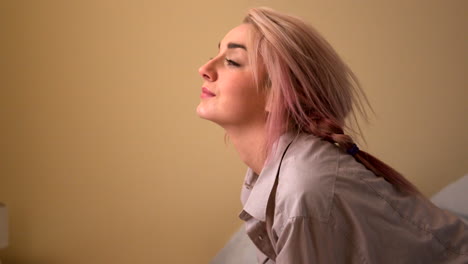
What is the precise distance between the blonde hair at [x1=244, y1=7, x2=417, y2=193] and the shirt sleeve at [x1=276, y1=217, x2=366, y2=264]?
0.78 feet

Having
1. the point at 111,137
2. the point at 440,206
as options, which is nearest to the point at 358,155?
the point at 440,206

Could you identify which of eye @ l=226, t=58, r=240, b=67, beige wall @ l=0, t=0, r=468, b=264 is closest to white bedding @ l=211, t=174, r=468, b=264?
beige wall @ l=0, t=0, r=468, b=264

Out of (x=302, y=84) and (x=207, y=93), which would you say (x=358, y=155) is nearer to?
(x=302, y=84)

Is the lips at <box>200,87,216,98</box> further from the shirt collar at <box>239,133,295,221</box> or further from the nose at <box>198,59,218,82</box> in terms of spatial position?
the shirt collar at <box>239,133,295,221</box>

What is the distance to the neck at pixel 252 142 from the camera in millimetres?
1201

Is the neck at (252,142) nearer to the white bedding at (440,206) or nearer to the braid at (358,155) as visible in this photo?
the braid at (358,155)

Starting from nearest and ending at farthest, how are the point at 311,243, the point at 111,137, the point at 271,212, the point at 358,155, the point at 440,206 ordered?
the point at 311,243, the point at 271,212, the point at 358,155, the point at 440,206, the point at 111,137

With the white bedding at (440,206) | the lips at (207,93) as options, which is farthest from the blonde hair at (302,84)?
the white bedding at (440,206)

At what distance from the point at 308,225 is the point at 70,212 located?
1434 millimetres

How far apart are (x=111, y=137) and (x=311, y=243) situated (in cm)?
135

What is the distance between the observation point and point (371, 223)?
95cm

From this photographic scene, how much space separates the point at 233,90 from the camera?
3.84 feet

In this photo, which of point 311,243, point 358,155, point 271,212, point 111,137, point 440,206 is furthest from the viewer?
point 111,137

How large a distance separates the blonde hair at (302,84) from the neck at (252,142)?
0.14 ft
